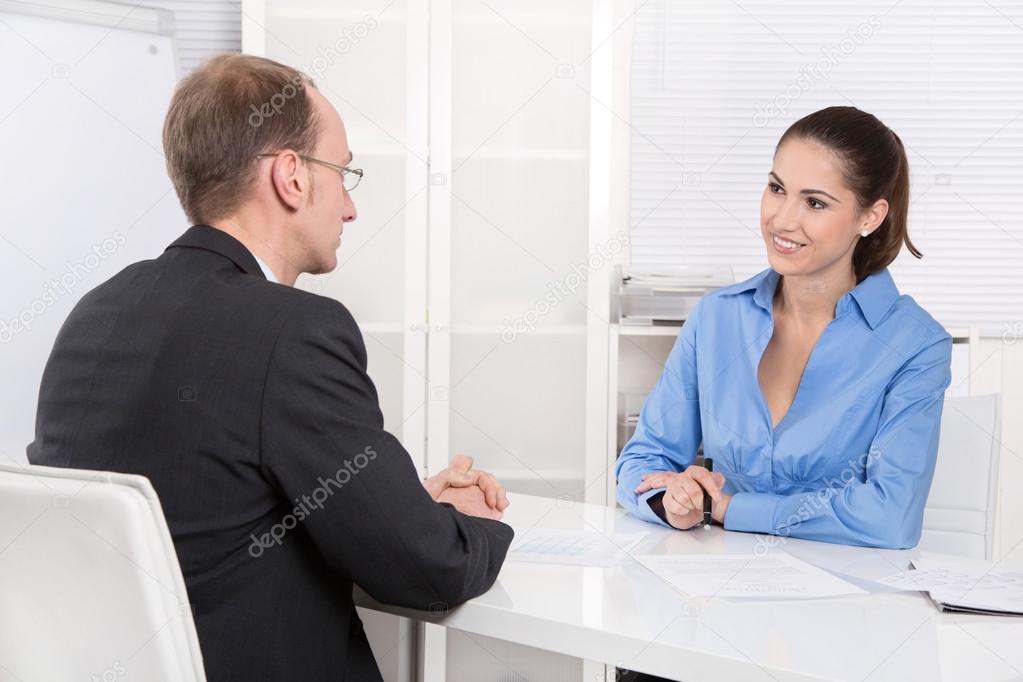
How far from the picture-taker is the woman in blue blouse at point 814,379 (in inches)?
72.6

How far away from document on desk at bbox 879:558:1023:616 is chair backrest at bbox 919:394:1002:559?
1.32ft

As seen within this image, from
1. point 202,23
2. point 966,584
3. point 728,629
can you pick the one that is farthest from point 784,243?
point 202,23

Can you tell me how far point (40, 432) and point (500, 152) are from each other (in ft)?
7.04

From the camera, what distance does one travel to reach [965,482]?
6.69ft

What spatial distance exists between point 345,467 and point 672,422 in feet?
3.97

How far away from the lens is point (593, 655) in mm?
1243

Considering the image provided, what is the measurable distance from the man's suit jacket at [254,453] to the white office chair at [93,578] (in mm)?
136

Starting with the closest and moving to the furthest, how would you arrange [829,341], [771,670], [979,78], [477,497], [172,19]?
[771,670], [477,497], [829,341], [172,19], [979,78]

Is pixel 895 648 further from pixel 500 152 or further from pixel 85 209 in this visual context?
pixel 85 209

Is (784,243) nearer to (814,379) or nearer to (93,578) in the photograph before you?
→ (814,379)

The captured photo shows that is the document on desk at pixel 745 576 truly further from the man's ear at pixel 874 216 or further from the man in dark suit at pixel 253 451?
the man's ear at pixel 874 216

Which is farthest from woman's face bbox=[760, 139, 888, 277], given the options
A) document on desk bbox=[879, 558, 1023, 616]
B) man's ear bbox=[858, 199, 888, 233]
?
document on desk bbox=[879, 558, 1023, 616]

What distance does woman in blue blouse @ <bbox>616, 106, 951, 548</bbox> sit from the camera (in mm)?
1843

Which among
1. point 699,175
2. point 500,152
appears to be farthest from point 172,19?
point 699,175
